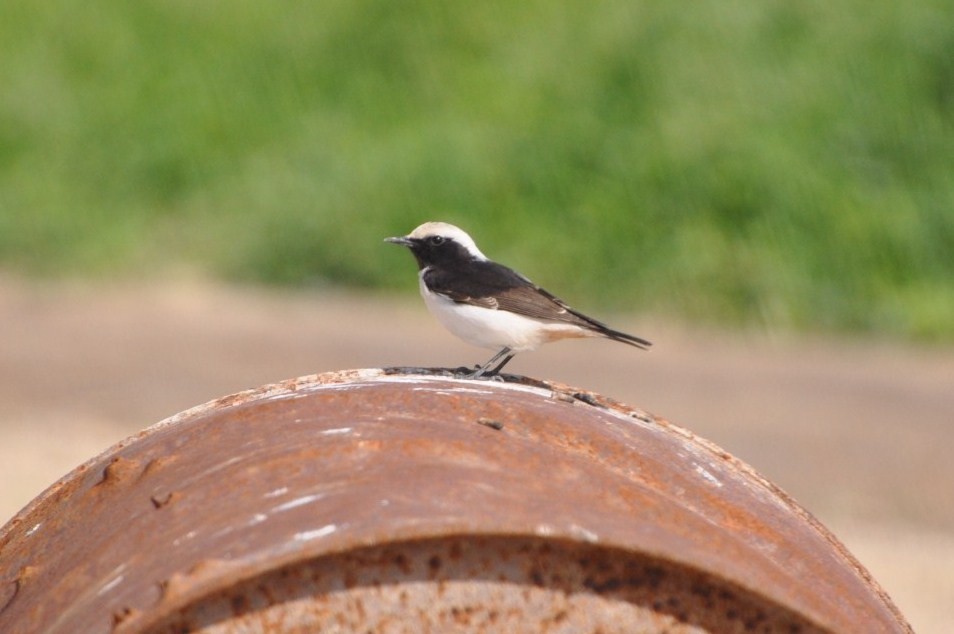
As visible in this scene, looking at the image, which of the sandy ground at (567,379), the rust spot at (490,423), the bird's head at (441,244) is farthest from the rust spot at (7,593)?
the sandy ground at (567,379)

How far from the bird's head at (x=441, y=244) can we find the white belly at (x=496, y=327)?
0.93 ft

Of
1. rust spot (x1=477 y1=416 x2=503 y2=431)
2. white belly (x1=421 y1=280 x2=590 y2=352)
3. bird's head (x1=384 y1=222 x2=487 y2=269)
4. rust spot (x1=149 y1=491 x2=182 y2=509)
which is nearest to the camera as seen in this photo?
rust spot (x1=149 y1=491 x2=182 y2=509)

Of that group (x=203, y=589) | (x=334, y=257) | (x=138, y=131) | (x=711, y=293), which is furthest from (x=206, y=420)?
(x=138, y=131)

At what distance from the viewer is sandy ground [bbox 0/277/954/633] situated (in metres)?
9.27

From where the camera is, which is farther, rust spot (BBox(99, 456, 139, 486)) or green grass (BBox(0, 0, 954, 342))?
green grass (BBox(0, 0, 954, 342))

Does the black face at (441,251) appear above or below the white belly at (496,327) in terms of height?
above

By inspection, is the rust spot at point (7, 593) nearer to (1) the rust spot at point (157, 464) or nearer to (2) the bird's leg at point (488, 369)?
(1) the rust spot at point (157, 464)

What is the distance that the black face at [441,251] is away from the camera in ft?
16.7

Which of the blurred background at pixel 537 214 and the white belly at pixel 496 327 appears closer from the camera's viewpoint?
the white belly at pixel 496 327

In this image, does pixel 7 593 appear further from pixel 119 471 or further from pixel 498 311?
pixel 498 311

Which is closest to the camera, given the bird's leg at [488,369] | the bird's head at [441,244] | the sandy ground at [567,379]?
the bird's leg at [488,369]

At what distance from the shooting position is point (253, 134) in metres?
15.0

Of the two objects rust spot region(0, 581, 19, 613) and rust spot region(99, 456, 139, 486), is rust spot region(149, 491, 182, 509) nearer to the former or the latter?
rust spot region(99, 456, 139, 486)

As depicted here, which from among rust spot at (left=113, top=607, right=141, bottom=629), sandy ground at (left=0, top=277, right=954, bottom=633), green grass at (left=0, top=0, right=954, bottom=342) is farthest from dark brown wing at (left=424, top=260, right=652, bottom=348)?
green grass at (left=0, top=0, right=954, bottom=342)
